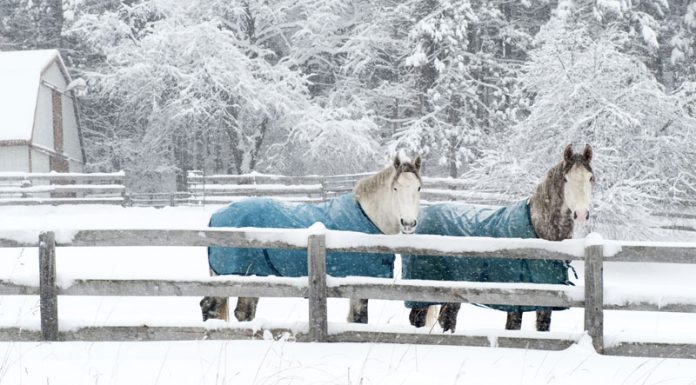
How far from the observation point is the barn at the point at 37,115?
2406cm

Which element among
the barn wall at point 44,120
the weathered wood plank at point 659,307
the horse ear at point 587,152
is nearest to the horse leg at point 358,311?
the weathered wood plank at point 659,307

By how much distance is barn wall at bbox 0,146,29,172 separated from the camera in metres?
24.0

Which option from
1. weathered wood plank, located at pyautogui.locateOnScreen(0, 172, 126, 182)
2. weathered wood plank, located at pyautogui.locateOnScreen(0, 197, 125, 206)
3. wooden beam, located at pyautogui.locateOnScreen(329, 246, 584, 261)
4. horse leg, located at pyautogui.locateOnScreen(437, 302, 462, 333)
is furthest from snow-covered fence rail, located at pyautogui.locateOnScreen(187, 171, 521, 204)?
wooden beam, located at pyautogui.locateOnScreen(329, 246, 584, 261)

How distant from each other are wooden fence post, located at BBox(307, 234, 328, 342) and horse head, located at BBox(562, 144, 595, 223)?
1938 mm

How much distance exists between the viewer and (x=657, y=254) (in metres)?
5.24

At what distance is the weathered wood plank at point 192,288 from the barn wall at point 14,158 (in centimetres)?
2064

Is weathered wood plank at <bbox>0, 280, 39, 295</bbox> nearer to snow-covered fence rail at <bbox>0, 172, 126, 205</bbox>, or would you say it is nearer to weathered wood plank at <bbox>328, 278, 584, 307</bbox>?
weathered wood plank at <bbox>328, 278, 584, 307</bbox>

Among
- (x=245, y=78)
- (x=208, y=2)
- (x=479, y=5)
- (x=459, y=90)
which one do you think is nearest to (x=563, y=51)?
(x=459, y=90)

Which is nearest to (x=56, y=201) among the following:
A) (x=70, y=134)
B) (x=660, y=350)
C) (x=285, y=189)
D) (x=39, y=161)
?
(x=39, y=161)

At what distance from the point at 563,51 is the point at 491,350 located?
38.0 feet

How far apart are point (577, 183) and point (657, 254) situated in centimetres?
80

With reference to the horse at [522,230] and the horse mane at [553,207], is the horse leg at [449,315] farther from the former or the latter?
the horse mane at [553,207]

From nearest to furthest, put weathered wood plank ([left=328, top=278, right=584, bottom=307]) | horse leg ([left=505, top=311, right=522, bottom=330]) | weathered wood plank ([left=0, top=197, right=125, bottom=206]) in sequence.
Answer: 1. weathered wood plank ([left=328, top=278, right=584, bottom=307])
2. horse leg ([left=505, top=311, right=522, bottom=330])
3. weathered wood plank ([left=0, top=197, right=125, bottom=206])

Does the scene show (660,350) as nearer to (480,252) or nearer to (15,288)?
(480,252)
